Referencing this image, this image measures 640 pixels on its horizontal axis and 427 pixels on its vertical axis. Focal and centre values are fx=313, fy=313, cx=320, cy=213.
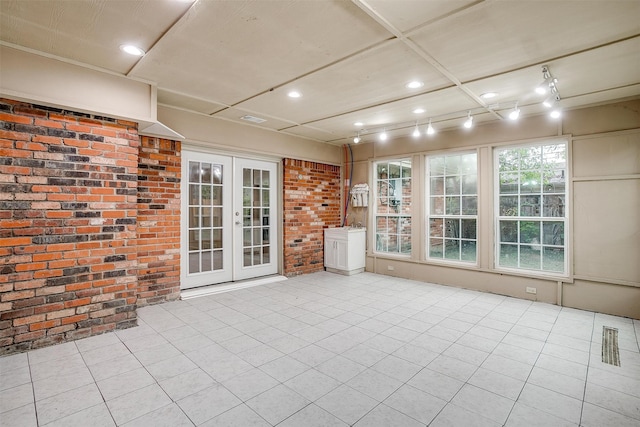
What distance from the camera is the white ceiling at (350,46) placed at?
218cm

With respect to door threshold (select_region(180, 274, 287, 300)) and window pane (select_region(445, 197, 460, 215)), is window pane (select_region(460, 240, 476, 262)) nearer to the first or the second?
window pane (select_region(445, 197, 460, 215))

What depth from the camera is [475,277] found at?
5035mm

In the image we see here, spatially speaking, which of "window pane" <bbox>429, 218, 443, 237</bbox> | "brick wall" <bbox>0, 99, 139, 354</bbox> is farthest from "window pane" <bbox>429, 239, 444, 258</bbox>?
"brick wall" <bbox>0, 99, 139, 354</bbox>

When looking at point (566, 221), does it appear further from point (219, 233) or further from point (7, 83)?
point (7, 83)

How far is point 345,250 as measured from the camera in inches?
240

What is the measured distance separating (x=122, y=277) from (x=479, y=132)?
532cm

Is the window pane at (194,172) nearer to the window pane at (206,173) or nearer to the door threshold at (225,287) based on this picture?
the window pane at (206,173)

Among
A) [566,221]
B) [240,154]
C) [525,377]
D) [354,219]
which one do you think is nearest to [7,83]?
[240,154]

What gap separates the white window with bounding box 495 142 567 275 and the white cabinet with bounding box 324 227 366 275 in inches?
96.1

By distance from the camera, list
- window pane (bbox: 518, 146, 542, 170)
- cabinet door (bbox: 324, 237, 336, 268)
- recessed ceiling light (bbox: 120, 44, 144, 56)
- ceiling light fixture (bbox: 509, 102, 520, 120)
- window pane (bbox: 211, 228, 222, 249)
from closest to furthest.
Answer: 1. recessed ceiling light (bbox: 120, 44, 144, 56)
2. ceiling light fixture (bbox: 509, 102, 520, 120)
3. window pane (bbox: 518, 146, 542, 170)
4. window pane (bbox: 211, 228, 222, 249)
5. cabinet door (bbox: 324, 237, 336, 268)

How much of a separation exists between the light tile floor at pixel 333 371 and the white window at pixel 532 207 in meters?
0.84

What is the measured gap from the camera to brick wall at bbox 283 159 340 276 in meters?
5.91

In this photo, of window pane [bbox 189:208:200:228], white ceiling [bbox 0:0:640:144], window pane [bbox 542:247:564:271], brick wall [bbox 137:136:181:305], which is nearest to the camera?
white ceiling [bbox 0:0:640:144]

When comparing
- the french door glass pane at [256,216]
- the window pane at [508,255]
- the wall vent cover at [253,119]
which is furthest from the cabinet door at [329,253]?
the window pane at [508,255]
